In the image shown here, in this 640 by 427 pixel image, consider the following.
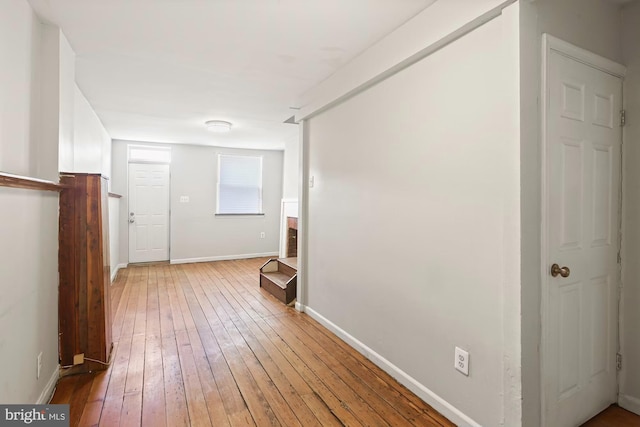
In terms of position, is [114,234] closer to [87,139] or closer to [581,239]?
[87,139]

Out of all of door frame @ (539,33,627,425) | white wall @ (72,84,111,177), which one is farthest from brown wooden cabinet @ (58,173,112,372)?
door frame @ (539,33,627,425)

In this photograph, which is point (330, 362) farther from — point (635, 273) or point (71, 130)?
point (71, 130)

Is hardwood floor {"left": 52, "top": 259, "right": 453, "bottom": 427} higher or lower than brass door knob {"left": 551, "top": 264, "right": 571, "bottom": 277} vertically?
lower

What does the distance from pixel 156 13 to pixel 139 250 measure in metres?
5.26

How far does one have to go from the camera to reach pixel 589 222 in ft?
5.94

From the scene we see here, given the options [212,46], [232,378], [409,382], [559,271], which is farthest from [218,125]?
[559,271]

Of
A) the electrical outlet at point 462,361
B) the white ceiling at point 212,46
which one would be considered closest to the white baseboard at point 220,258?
the white ceiling at point 212,46

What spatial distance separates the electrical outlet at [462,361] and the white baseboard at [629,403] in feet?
3.64

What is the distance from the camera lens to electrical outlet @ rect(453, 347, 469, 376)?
5.89ft

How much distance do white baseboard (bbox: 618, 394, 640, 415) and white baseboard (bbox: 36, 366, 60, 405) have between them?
358 cm

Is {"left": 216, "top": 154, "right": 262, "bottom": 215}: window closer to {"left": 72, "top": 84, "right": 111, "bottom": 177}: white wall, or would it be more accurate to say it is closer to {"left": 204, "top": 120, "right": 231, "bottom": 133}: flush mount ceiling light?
{"left": 204, "top": 120, "right": 231, "bottom": 133}: flush mount ceiling light

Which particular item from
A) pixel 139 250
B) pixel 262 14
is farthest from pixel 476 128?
pixel 139 250

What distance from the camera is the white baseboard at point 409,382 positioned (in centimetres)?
183

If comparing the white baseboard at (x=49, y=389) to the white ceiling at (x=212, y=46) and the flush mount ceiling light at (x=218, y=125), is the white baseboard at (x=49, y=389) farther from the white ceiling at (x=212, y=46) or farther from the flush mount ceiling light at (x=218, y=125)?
the flush mount ceiling light at (x=218, y=125)
